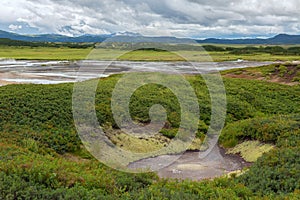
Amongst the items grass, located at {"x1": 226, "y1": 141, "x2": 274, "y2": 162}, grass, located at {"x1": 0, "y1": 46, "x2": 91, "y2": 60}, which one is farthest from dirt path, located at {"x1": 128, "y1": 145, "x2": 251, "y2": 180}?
grass, located at {"x1": 0, "y1": 46, "x2": 91, "y2": 60}

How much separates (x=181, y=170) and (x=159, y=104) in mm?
9847

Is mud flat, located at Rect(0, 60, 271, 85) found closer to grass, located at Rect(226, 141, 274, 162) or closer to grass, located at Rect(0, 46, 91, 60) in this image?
grass, located at Rect(0, 46, 91, 60)

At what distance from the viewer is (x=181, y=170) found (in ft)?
53.2

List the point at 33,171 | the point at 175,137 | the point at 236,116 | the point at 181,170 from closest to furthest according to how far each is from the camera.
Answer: the point at 33,171, the point at 181,170, the point at 175,137, the point at 236,116

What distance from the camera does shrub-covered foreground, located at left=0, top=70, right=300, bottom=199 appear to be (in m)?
9.63

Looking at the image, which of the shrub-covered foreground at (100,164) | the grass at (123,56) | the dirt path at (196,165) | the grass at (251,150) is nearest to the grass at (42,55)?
the grass at (123,56)

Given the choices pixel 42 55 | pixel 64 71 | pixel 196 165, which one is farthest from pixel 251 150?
pixel 42 55

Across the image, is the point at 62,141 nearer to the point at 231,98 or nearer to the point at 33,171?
the point at 33,171

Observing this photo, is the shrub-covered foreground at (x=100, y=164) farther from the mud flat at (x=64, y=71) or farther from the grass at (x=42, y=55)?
the grass at (x=42, y=55)

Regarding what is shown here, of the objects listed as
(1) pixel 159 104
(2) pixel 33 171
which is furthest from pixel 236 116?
(2) pixel 33 171

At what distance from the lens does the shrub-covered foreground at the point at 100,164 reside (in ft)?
31.6

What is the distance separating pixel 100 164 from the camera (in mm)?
14633

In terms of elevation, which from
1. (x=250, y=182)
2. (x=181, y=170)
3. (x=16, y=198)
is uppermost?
(x=16, y=198)

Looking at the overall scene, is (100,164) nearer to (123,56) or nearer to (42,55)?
(42,55)
